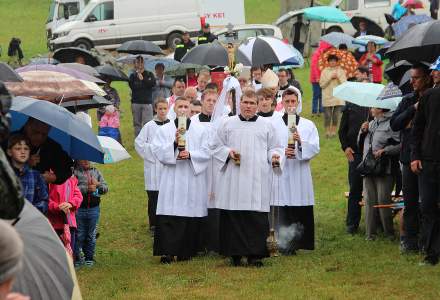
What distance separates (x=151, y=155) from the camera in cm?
1533

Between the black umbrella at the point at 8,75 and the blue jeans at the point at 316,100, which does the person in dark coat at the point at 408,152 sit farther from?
the blue jeans at the point at 316,100

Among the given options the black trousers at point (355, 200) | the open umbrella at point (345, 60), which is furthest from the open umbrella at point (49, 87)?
the open umbrella at point (345, 60)

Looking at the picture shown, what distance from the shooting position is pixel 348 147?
14664mm

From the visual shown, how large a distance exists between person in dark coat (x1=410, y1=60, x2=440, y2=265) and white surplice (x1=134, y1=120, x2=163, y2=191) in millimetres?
4641

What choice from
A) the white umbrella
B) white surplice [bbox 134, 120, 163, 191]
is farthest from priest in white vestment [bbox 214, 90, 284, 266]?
white surplice [bbox 134, 120, 163, 191]

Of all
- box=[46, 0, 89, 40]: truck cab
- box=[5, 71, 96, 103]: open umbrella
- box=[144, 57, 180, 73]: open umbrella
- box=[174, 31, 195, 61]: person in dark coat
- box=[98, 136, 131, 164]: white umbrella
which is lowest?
box=[98, 136, 131, 164]: white umbrella

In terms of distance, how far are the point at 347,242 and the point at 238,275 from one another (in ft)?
7.94

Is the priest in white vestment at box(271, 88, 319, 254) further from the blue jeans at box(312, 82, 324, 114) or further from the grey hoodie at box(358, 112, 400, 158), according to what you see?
the blue jeans at box(312, 82, 324, 114)

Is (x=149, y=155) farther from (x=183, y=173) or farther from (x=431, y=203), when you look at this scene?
(x=431, y=203)

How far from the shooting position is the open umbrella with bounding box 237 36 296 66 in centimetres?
1642

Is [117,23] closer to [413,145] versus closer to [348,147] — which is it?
[348,147]

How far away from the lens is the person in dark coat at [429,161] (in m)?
10.9

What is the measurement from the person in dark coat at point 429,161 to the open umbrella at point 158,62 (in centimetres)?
1213

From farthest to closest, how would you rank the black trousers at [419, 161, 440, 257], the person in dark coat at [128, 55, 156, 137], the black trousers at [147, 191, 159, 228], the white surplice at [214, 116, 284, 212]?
1. the person in dark coat at [128, 55, 156, 137]
2. the black trousers at [147, 191, 159, 228]
3. the white surplice at [214, 116, 284, 212]
4. the black trousers at [419, 161, 440, 257]
